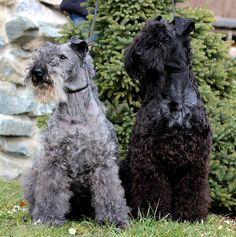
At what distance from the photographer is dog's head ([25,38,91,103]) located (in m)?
4.02

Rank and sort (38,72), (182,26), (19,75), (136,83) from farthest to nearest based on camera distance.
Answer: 1. (19,75)
2. (136,83)
3. (182,26)
4. (38,72)

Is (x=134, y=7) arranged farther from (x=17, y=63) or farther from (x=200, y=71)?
(x=17, y=63)

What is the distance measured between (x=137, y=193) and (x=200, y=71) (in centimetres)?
143

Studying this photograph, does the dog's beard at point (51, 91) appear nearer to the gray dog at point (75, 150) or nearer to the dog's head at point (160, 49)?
the gray dog at point (75, 150)

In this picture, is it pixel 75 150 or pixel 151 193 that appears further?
pixel 151 193

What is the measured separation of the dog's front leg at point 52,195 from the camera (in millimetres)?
4191

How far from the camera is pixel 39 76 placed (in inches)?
159

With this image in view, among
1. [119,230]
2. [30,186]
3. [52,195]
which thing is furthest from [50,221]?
[119,230]

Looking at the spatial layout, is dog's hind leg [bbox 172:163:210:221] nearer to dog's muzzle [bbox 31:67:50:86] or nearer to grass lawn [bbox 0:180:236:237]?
grass lawn [bbox 0:180:236:237]

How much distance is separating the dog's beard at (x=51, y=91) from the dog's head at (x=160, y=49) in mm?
572

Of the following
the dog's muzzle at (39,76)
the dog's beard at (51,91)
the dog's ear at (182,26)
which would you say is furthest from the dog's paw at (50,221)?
the dog's ear at (182,26)

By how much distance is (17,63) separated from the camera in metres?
6.34

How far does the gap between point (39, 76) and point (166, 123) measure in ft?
3.44

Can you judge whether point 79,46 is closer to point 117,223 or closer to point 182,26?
point 182,26
